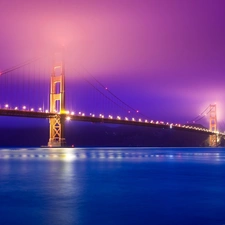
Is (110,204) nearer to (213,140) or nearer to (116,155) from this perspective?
(116,155)

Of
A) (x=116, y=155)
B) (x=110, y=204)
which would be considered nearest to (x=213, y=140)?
(x=116, y=155)

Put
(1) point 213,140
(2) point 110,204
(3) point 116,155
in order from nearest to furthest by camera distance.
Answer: (2) point 110,204 < (3) point 116,155 < (1) point 213,140

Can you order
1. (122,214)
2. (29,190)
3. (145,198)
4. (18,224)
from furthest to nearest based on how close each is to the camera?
(29,190) → (145,198) → (122,214) → (18,224)

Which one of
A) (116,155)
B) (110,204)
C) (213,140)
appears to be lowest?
(110,204)

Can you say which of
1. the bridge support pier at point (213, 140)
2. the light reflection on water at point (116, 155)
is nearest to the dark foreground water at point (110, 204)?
the light reflection on water at point (116, 155)

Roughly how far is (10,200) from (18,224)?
2.24 m

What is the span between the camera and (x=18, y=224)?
6105 mm

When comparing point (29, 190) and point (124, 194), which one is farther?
point (29, 190)

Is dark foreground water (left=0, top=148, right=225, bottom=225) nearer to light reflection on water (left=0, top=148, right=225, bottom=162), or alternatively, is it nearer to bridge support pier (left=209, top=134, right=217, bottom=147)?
light reflection on water (left=0, top=148, right=225, bottom=162)

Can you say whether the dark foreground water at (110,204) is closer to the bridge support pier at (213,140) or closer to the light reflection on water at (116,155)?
the light reflection on water at (116,155)

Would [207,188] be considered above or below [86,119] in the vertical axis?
below

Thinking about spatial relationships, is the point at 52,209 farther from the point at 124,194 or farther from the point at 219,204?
the point at 219,204

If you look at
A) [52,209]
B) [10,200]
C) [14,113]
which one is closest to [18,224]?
[52,209]

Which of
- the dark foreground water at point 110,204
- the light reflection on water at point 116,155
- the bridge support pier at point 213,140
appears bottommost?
the dark foreground water at point 110,204
